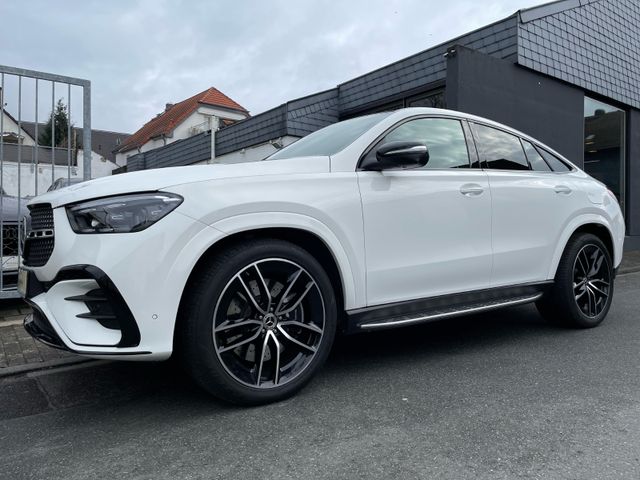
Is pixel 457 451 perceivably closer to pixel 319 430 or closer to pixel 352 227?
pixel 319 430

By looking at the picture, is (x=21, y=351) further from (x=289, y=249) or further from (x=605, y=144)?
(x=605, y=144)

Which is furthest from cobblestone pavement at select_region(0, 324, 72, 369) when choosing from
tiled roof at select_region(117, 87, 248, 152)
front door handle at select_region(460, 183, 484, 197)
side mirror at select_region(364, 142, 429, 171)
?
tiled roof at select_region(117, 87, 248, 152)

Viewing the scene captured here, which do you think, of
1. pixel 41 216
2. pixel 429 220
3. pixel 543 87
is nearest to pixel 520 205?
pixel 429 220

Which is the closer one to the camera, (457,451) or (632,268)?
(457,451)

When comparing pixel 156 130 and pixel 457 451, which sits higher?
pixel 156 130

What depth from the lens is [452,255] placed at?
3.47 m

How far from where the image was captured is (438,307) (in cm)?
343

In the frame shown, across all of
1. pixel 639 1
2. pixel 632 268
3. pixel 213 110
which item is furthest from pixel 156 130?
pixel 632 268

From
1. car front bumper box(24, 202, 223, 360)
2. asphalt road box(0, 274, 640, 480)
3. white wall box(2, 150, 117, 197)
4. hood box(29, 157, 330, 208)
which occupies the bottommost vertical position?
asphalt road box(0, 274, 640, 480)

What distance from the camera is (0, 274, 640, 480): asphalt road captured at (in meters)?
2.20

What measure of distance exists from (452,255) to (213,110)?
34919mm

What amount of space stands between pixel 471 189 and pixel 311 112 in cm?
953

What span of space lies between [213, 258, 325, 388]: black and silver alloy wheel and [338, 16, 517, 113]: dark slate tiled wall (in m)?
8.00

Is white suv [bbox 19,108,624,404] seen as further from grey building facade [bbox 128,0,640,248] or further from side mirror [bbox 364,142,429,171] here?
grey building facade [bbox 128,0,640,248]
